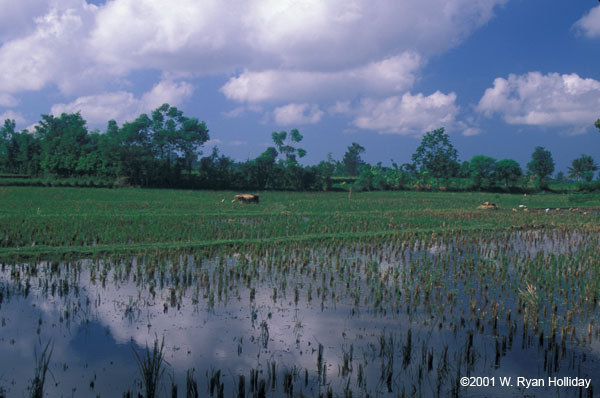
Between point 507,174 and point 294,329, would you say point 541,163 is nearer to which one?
point 507,174

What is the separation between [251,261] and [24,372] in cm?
485

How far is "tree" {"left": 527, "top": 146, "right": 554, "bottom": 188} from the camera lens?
5856cm

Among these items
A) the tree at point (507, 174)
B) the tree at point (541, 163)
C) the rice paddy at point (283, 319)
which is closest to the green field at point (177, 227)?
the rice paddy at point (283, 319)

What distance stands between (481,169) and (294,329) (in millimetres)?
50772

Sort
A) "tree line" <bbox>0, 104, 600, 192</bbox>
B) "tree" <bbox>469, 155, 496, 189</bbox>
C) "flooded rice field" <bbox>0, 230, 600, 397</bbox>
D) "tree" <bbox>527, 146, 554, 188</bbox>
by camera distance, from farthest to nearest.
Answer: "tree" <bbox>527, 146, 554, 188</bbox>, "tree" <bbox>469, 155, 496, 189</bbox>, "tree line" <bbox>0, 104, 600, 192</bbox>, "flooded rice field" <bbox>0, 230, 600, 397</bbox>

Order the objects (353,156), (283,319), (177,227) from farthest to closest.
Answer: (353,156), (177,227), (283,319)

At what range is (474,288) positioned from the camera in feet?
22.7

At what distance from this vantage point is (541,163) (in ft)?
194

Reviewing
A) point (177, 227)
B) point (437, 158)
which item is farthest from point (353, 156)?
point (177, 227)

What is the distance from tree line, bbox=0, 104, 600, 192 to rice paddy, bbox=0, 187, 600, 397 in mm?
27649

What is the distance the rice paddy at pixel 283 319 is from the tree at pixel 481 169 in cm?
3881

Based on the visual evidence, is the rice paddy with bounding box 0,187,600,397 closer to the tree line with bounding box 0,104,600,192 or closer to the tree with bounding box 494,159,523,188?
the tree line with bounding box 0,104,600,192

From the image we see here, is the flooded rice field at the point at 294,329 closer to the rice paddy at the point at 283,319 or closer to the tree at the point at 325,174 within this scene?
the rice paddy at the point at 283,319

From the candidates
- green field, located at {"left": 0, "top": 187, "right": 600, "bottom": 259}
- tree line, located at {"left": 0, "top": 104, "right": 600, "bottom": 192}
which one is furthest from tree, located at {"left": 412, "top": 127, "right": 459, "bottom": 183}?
green field, located at {"left": 0, "top": 187, "right": 600, "bottom": 259}
